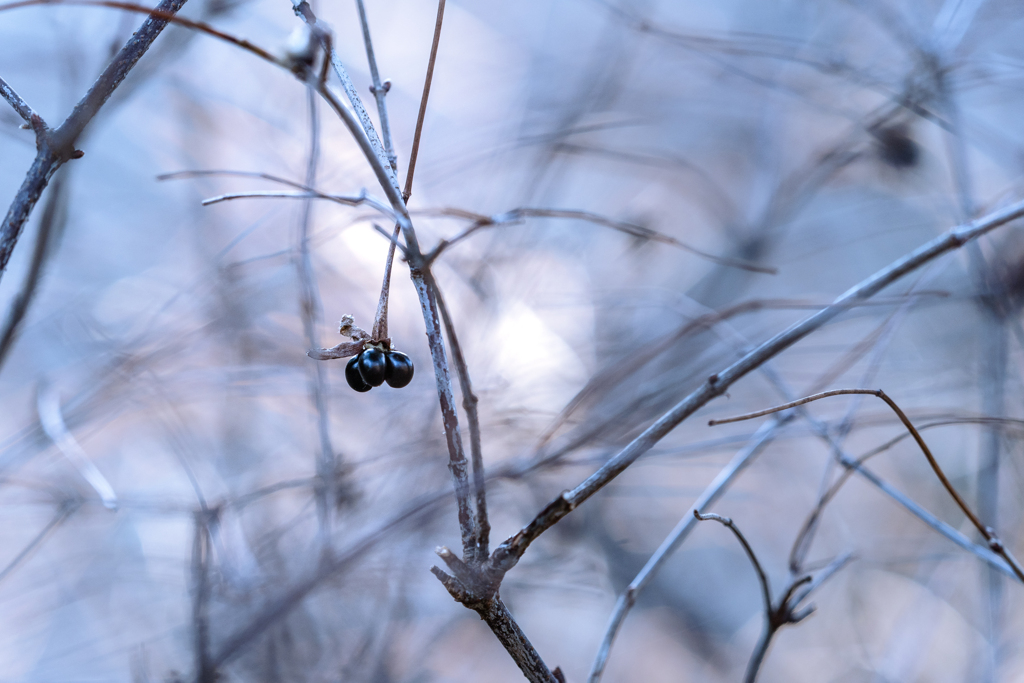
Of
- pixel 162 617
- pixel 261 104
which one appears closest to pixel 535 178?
pixel 261 104

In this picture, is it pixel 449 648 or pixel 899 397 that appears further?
pixel 899 397

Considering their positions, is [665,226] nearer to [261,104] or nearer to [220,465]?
[261,104]

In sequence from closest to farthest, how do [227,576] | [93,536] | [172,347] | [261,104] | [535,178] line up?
[227,576]
[172,347]
[535,178]
[93,536]
[261,104]

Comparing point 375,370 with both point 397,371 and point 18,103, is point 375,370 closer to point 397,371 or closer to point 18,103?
point 397,371

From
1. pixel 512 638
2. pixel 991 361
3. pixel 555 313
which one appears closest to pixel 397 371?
pixel 512 638

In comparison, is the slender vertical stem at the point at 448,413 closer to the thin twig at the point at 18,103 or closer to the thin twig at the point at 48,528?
the thin twig at the point at 18,103

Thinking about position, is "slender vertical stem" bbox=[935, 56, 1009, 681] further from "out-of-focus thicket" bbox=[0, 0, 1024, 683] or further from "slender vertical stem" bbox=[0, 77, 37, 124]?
"slender vertical stem" bbox=[0, 77, 37, 124]

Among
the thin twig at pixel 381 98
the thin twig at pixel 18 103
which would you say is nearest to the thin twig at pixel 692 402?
the thin twig at pixel 381 98

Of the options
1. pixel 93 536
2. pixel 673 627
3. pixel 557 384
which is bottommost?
pixel 673 627

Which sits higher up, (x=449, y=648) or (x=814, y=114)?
(x=814, y=114)

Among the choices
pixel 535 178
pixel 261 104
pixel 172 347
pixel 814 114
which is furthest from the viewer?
pixel 814 114
